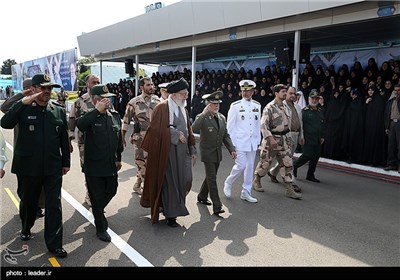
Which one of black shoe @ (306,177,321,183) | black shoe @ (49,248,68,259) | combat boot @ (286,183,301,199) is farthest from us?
black shoe @ (306,177,321,183)

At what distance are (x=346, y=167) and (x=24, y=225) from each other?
7.30 metres

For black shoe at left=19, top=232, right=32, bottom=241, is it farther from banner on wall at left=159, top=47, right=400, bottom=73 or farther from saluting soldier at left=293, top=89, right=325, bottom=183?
banner on wall at left=159, top=47, right=400, bottom=73

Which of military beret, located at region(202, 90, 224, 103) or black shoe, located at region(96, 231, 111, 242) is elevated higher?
military beret, located at region(202, 90, 224, 103)

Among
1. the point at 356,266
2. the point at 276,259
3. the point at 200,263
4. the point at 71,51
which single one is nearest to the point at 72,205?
the point at 200,263

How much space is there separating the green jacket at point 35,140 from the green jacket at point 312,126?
524cm

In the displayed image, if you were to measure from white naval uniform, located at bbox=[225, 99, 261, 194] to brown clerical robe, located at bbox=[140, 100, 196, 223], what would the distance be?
164cm

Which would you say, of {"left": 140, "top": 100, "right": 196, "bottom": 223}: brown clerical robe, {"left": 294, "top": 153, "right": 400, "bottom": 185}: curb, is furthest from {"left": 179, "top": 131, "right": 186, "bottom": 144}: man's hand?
{"left": 294, "top": 153, "right": 400, "bottom": 185}: curb

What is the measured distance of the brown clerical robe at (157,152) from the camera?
480 cm

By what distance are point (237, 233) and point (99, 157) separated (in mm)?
2025

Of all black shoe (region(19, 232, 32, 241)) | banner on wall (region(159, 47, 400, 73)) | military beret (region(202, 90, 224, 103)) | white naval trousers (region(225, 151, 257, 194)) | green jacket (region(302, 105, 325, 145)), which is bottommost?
black shoe (region(19, 232, 32, 241))

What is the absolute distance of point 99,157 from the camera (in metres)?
4.39

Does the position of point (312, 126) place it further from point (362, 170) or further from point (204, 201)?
point (204, 201)

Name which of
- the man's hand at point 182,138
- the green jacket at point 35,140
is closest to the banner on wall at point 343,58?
the man's hand at point 182,138

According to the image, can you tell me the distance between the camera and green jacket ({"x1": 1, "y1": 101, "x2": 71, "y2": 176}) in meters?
3.91
